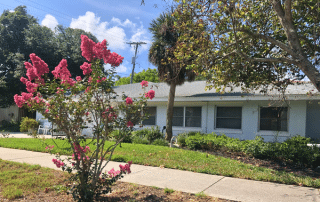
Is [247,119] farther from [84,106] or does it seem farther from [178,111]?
[84,106]

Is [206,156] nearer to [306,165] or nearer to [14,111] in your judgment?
[306,165]

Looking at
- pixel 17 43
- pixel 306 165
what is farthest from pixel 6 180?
pixel 17 43

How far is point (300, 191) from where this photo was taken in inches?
205

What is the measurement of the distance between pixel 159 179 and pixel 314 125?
11798mm

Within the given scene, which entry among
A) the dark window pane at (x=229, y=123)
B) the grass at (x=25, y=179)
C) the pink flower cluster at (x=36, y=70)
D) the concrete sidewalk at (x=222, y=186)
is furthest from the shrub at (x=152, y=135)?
the pink flower cluster at (x=36, y=70)

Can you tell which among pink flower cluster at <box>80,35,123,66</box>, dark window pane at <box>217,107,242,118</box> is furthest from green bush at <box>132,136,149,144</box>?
pink flower cluster at <box>80,35,123,66</box>

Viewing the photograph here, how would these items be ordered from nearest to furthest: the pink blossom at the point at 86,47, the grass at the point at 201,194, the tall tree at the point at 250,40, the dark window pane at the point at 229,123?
the pink blossom at the point at 86,47, the grass at the point at 201,194, the tall tree at the point at 250,40, the dark window pane at the point at 229,123

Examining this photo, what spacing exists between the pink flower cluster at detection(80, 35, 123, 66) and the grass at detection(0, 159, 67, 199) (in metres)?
2.76

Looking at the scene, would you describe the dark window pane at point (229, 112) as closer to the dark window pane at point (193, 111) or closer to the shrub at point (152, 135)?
the dark window pane at point (193, 111)

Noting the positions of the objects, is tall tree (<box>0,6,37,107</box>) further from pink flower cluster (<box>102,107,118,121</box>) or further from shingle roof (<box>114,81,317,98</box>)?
pink flower cluster (<box>102,107,118,121</box>)

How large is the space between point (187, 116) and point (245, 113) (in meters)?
3.67

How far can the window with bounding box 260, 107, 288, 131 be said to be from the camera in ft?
45.4

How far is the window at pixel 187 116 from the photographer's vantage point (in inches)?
640

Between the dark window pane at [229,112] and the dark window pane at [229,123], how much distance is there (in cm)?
18
